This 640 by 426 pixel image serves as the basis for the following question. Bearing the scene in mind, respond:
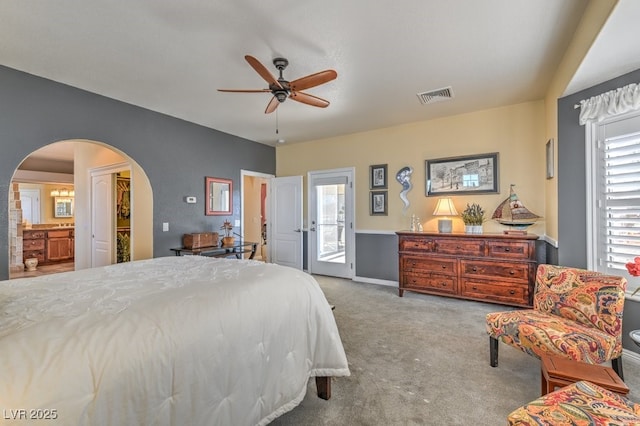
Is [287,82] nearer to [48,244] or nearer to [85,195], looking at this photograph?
[85,195]

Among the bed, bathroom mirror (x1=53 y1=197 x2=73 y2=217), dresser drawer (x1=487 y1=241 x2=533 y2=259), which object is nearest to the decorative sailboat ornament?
dresser drawer (x1=487 y1=241 x2=533 y2=259)

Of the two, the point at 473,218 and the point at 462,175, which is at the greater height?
the point at 462,175

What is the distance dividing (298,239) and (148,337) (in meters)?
4.90

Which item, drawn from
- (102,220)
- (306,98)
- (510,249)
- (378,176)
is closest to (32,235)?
(102,220)

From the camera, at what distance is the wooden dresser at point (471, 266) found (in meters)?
3.58

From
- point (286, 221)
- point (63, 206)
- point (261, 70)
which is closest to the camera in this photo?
point (261, 70)

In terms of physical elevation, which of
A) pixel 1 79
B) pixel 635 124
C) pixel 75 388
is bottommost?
pixel 75 388

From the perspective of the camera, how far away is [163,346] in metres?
1.13

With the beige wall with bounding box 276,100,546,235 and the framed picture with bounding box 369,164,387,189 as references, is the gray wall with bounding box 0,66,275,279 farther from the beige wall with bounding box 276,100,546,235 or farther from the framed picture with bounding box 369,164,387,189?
the framed picture with bounding box 369,164,387,189

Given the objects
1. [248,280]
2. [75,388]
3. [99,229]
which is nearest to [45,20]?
[248,280]

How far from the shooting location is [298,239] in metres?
6.02

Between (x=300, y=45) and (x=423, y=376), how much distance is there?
9.43ft

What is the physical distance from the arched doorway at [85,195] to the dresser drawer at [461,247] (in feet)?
13.1

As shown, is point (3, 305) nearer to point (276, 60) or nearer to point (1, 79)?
point (276, 60)
